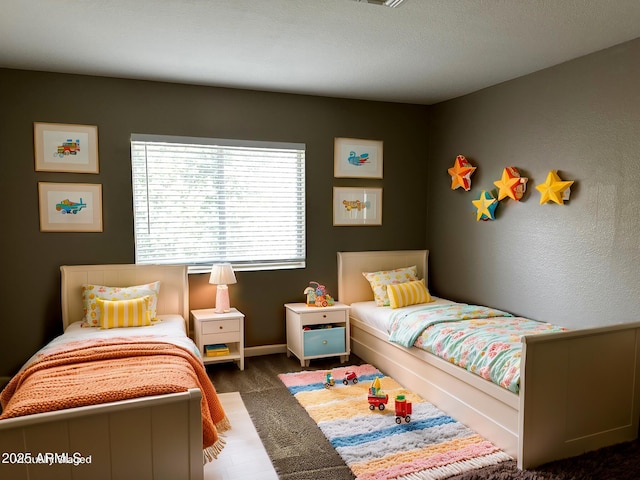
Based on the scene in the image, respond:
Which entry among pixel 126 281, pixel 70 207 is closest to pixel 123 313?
pixel 126 281

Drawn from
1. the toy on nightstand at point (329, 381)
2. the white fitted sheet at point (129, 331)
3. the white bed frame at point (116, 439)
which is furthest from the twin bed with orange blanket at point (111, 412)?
the toy on nightstand at point (329, 381)

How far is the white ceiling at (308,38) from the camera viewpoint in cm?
247

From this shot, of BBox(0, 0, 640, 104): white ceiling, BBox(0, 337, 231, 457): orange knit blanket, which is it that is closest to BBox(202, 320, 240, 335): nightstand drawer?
BBox(0, 337, 231, 457): orange knit blanket

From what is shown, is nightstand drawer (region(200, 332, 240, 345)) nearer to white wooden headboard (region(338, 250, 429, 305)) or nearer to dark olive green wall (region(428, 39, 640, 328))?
white wooden headboard (region(338, 250, 429, 305))

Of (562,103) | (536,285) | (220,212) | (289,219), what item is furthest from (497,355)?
(220,212)

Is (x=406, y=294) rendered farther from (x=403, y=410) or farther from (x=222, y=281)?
(x=222, y=281)

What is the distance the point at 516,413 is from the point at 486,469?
0.34 meters

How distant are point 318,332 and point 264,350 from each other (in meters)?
0.64

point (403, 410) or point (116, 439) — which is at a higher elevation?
point (116, 439)

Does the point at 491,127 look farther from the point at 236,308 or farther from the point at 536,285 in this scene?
the point at 236,308

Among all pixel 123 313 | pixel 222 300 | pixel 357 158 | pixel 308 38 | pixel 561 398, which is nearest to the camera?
pixel 561 398

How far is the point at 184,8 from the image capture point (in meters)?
2.47

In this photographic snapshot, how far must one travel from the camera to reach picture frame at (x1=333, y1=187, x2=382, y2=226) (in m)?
4.53

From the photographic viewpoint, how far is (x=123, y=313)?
3.39 meters
